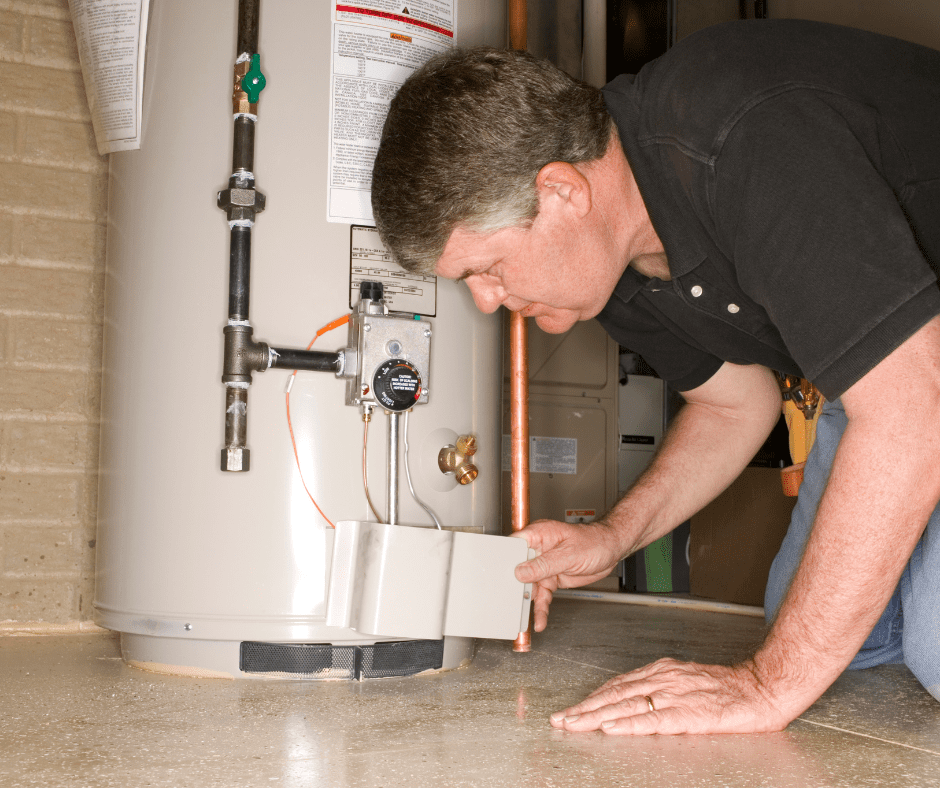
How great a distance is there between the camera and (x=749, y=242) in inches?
34.9

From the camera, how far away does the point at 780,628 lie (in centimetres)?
92

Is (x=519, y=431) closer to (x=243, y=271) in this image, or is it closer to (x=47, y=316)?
(x=243, y=271)

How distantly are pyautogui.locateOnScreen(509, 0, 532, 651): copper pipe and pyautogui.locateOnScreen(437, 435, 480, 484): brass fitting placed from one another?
120 mm

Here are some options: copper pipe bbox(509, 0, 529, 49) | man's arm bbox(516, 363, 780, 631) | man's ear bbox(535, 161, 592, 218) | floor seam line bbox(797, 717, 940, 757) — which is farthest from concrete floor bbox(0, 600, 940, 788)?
copper pipe bbox(509, 0, 529, 49)

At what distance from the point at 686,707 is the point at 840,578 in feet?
0.72

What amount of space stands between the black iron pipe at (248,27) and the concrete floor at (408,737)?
90cm

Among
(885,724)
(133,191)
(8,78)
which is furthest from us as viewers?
(8,78)

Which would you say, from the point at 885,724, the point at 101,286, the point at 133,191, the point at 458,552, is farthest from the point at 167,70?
the point at 885,724

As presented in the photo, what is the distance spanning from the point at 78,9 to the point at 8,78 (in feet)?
1.78

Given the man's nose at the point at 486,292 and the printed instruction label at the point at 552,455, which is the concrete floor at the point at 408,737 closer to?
the man's nose at the point at 486,292

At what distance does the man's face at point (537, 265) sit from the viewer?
1.10 m

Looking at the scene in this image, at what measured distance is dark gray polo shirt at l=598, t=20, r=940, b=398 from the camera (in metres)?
0.80

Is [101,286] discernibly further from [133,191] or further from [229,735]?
[229,735]

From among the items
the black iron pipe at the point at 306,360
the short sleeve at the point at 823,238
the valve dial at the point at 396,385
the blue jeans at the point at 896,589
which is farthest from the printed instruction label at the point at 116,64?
the blue jeans at the point at 896,589
